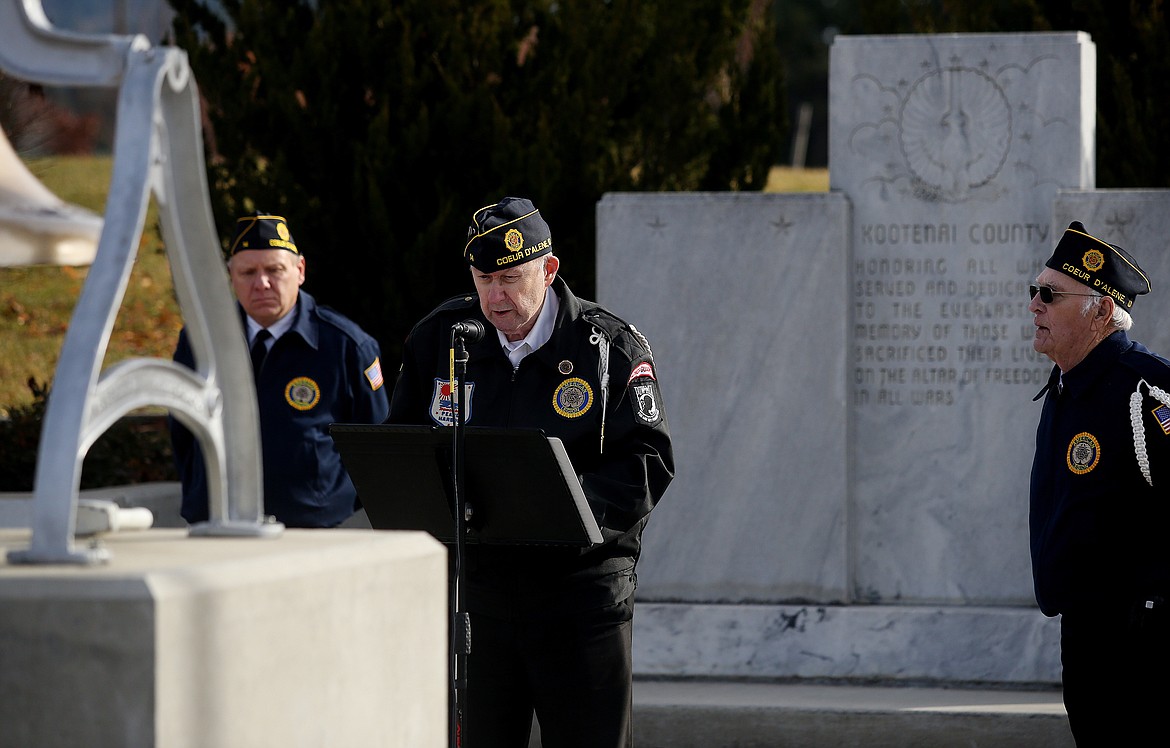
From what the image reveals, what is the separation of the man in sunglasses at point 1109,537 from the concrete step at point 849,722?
164 cm

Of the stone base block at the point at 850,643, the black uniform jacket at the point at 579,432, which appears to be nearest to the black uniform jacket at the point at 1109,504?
the black uniform jacket at the point at 579,432

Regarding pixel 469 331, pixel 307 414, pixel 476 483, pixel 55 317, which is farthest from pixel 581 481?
pixel 55 317

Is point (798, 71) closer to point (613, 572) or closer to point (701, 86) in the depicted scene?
point (701, 86)

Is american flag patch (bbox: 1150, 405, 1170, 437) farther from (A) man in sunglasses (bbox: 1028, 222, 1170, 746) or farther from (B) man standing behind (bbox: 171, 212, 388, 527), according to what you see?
(B) man standing behind (bbox: 171, 212, 388, 527)

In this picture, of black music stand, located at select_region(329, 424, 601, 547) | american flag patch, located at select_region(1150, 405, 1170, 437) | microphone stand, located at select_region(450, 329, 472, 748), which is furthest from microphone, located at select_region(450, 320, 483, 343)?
american flag patch, located at select_region(1150, 405, 1170, 437)

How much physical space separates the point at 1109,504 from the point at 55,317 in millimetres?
12391

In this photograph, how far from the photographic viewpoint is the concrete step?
665 cm

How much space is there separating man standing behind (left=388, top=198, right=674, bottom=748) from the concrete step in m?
2.03

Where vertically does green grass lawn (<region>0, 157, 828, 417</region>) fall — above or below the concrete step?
above

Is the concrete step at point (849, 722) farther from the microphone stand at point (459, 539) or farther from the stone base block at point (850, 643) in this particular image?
the microphone stand at point (459, 539)

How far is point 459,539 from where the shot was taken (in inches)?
172

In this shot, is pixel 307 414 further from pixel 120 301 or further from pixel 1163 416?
pixel 120 301

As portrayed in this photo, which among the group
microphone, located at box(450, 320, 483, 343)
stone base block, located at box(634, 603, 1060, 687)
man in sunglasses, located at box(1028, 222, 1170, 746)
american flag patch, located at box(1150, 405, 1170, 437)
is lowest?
stone base block, located at box(634, 603, 1060, 687)

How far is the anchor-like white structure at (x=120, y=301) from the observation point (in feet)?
7.52
